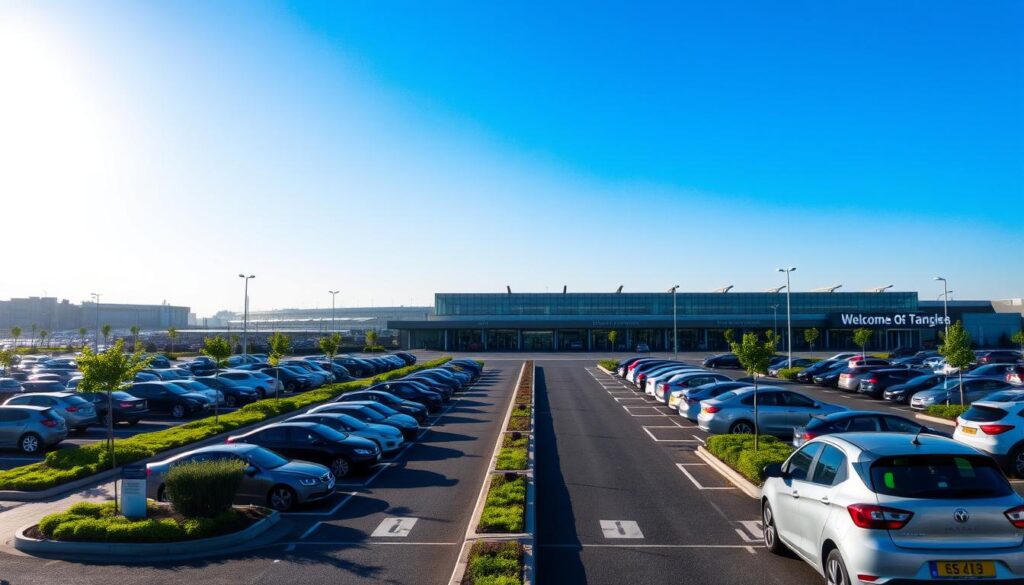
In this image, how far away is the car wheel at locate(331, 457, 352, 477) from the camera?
54.7ft

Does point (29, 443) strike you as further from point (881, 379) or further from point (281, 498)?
point (881, 379)

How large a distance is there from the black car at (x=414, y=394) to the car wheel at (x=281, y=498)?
47.4 ft

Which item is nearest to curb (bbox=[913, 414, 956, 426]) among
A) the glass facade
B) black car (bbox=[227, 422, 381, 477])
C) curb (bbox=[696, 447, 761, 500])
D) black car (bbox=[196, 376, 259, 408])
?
curb (bbox=[696, 447, 761, 500])

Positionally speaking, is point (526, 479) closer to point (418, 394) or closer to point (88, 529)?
point (88, 529)

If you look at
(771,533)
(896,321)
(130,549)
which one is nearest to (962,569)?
(771,533)

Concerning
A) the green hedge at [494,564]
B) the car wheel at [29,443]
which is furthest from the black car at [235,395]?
the green hedge at [494,564]

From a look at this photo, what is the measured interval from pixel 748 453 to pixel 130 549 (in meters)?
11.9

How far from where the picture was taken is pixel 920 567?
659 cm

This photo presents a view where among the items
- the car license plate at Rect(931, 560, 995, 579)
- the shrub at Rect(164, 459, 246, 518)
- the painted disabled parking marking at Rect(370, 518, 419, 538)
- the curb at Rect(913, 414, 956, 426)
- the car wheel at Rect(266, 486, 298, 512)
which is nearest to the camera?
the car license plate at Rect(931, 560, 995, 579)

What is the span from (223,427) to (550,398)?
16.3 metres

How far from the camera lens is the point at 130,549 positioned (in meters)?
11.1

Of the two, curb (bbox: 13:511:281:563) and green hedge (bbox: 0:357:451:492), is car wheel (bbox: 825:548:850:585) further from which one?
green hedge (bbox: 0:357:451:492)

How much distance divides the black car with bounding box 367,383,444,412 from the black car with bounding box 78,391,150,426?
8.30m

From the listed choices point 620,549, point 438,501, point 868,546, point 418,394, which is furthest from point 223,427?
point 868,546
